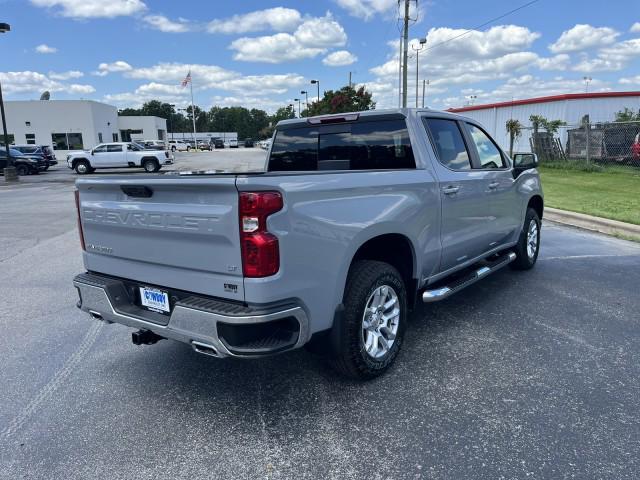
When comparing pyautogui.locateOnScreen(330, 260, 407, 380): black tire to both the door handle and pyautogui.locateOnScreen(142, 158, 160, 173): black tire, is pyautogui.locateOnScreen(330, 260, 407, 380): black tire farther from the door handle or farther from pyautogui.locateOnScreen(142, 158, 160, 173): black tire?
pyautogui.locateOnScreen(142, 158, 160, 173): black tire

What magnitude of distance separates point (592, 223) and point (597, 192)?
180 inches

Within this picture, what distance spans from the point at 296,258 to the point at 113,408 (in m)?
1.68

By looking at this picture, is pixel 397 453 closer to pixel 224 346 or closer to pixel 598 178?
pixel 224 346

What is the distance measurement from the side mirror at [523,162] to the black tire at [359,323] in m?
2.87

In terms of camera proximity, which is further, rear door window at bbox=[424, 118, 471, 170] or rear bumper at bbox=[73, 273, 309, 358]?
rear door window at bbox=[424, 118, 471, 170]

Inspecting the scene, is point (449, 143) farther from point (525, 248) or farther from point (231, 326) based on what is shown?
point (231, 326)

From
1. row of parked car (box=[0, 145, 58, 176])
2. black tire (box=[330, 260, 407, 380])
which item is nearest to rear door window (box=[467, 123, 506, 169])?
black tire (box=[330, 260, 407, 380])

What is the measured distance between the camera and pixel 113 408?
10.9ft

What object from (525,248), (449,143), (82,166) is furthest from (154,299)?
(82,166)

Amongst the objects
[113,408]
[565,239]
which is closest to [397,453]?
[113,408]

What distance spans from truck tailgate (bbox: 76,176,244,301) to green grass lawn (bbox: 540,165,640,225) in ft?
29.2

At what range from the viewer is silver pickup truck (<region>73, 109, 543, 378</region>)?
2.73 metres

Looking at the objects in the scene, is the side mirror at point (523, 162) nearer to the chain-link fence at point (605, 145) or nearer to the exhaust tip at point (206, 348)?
the exhaust tip at point (206, 348)

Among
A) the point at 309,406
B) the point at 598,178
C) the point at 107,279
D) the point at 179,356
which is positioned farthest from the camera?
the point at 598,178
